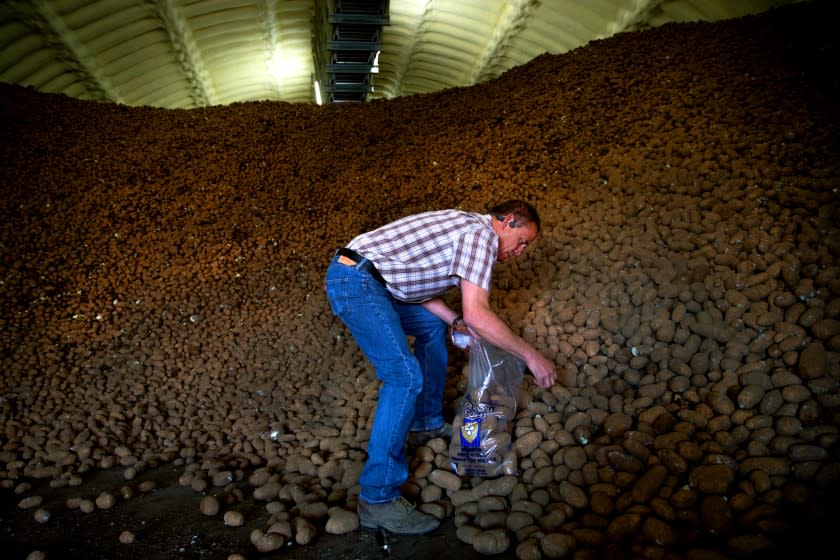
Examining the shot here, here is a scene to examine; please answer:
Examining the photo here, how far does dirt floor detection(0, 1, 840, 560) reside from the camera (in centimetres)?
196

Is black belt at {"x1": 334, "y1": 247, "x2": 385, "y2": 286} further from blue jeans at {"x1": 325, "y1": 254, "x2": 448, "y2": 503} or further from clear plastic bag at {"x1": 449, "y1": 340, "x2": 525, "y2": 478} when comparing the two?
clear plastic bag at {"x1": 449, "y1": 340, "x2": 525, "y2": 478}

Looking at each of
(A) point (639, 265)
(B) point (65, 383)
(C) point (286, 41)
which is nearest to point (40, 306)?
(B) point (65, 383)

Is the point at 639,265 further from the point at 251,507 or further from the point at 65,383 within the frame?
the point at 65,383

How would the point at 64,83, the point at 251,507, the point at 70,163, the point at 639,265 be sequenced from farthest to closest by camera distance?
the point at 64,83 → the point at 70,163 → the point at 639,265 → the point at 251,507

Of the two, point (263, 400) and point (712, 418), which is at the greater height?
point (712, 418)

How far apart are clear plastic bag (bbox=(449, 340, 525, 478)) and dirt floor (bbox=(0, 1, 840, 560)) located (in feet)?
0.35

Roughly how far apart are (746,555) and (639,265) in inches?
69.8

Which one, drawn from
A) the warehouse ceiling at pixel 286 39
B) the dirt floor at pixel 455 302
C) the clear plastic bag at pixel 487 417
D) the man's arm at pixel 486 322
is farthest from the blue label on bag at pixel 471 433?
the warehouse ceiling at pixel 286 39

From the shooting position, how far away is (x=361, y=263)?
2168 mm

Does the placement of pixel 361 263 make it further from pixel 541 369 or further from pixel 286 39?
pixel 286 39

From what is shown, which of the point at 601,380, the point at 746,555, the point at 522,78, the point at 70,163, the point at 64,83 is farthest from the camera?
the point at 64,83

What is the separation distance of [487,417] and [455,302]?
1416mm

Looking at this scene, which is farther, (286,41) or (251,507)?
(286,41)

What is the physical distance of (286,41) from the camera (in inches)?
357
